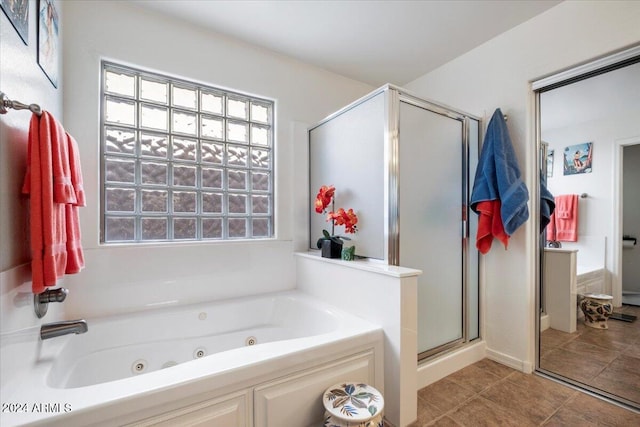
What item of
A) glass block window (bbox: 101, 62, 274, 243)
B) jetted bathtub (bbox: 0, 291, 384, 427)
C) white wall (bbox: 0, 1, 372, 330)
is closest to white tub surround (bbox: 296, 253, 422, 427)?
jetted bathtub (bbox: 0, 291, 384, 427)

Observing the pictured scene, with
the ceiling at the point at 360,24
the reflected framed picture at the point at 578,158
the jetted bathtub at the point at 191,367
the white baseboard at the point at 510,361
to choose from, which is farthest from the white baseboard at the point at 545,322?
the ceiling at the point at 360,24

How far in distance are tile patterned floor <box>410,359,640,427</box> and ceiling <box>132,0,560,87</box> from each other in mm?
2536

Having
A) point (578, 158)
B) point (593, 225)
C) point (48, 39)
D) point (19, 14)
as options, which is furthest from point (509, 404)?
point (48, 39)

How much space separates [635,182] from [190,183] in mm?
3005

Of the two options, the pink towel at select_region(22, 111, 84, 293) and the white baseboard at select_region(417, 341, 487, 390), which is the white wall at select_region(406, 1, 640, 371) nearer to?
the white baseboard at select_region(417, 341, 487, 390)

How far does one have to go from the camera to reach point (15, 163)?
1047 millimetres

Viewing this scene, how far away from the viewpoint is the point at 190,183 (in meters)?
2.08

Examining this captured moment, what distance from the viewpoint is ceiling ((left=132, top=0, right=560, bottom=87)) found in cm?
180

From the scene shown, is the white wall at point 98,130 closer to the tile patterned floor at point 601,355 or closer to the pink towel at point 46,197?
the pink towel at point 46,197

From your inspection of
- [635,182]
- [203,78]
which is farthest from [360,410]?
[203,78]

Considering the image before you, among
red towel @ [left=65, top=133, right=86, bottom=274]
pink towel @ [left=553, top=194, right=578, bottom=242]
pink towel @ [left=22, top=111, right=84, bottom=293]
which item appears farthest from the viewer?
pink towel @ [left=553, top=194, right=578, bottom=242]

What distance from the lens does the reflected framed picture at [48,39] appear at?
4.02 ft

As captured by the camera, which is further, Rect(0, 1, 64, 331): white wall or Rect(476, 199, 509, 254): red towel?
Rect(476, 199, 509, 254): red towel

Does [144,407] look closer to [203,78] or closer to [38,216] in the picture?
[38,216]
